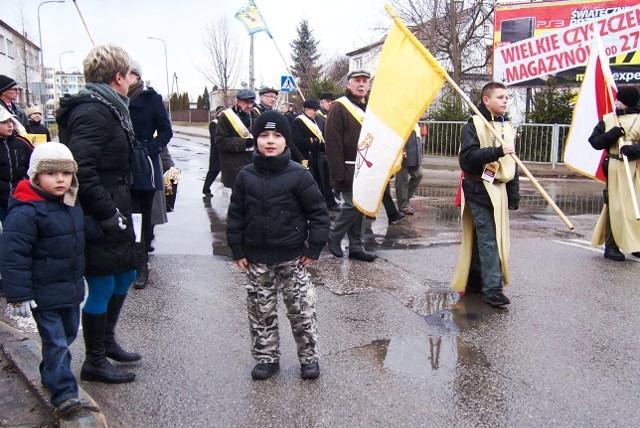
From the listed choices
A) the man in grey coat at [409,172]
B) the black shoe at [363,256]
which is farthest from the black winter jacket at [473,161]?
the man in grey coat at [409,172]

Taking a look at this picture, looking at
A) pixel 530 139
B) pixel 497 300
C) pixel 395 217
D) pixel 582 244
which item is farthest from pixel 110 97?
pixel 530 139

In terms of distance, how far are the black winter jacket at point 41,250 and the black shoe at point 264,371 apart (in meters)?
1.14

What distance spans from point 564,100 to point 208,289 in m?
16.2

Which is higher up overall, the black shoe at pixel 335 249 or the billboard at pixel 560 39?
the billboard at pixel 560 39

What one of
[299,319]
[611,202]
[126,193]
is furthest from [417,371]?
[611,202]

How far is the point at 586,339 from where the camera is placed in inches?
182

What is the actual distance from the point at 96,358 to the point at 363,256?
11.9 ft

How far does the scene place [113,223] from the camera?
11.6 feet

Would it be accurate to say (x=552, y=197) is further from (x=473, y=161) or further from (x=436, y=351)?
(x=436, y=351)

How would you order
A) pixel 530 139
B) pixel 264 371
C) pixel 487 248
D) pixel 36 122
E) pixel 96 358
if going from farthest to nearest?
1. pixel 530 139
2. pixel 36 122
3. pixel 487 248
4. pixel 264 371
5. pixel 96 358

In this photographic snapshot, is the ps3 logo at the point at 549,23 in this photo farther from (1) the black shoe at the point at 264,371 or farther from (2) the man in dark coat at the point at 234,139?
(1) the black shoe at the point at 264,371

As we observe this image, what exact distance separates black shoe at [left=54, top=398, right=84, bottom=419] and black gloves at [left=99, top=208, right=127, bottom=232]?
92cm

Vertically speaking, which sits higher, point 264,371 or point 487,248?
point 487,248

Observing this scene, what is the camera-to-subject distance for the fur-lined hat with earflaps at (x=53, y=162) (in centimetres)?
318
